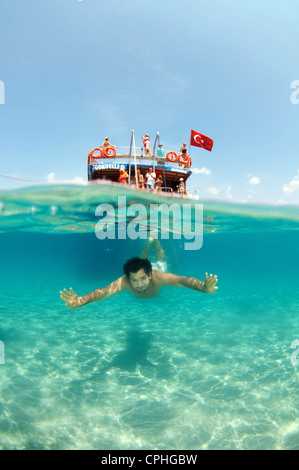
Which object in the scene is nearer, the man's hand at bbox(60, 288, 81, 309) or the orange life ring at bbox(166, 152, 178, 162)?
the man's hand at bbox(60, 288, 81, 309)

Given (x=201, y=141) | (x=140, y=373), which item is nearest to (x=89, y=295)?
(x=140, y=373)

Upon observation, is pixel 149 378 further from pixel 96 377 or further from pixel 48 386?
pixel 48 386

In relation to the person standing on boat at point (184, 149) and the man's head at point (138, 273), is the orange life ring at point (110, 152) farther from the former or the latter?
the man's head at point (138, 273)

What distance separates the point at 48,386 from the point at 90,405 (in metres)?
1.47

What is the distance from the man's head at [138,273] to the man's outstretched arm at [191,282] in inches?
15.3

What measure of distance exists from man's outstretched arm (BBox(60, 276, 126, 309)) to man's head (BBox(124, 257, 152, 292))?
371 mm

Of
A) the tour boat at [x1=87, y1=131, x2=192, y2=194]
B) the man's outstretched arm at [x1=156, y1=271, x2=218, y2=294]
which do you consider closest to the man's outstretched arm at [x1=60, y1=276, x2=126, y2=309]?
the man's outstretched arm at [x1=156, y1=271, x2=218, y2=294]

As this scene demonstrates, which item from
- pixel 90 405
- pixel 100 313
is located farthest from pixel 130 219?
pixel 90 405

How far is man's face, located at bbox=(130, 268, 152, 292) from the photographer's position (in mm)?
6426

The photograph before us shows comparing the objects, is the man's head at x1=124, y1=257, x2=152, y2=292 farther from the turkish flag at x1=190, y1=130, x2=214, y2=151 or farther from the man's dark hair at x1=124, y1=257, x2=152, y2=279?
the turkish flag at x1=190, y1=130, x2=214, y2=151

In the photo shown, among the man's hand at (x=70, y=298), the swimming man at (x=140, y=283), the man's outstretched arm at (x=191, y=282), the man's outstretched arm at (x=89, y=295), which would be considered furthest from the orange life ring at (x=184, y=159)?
the man's hand at (x=70, y=298)

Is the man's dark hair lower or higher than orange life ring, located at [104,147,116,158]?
lower

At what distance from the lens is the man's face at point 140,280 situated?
6.43 meters

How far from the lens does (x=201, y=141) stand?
20.4m
